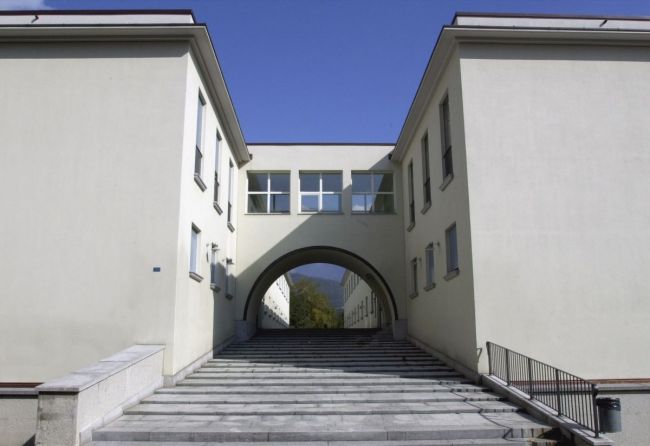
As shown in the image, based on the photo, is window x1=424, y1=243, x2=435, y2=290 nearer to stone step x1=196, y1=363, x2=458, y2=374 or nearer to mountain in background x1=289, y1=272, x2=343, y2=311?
stone step x1=196, y1=363, x2=458, y2=374

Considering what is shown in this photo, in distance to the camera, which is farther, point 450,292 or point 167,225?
point 450,292

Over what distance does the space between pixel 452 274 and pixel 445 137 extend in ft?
11.7

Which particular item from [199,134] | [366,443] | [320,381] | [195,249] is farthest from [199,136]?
[366,443]

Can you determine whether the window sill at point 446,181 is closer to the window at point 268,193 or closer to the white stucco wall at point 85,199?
the white stucco wall at point 85,199

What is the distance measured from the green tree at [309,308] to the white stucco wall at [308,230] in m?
34.2

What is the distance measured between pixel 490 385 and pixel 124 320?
7.25m

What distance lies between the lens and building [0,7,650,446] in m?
12.2

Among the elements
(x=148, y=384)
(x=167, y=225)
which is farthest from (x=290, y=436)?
(x=167, y=225)

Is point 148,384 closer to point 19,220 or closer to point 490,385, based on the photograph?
point 19,220

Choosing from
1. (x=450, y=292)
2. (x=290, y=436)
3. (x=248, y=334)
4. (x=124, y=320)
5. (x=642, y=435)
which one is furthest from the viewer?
(x=248, y=334)

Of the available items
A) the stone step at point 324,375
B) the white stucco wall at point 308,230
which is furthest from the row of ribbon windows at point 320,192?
the stone step at point 324,375

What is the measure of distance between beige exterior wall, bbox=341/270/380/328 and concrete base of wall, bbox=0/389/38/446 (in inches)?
700

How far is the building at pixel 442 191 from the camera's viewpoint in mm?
12234

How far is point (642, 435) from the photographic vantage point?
11227 mm
